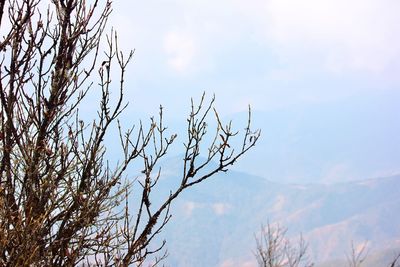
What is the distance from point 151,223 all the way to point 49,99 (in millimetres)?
2266

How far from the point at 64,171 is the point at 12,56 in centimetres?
155

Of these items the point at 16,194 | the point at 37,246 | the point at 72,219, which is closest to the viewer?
the point at 37,246

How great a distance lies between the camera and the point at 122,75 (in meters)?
6.50

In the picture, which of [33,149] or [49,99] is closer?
[33,149]

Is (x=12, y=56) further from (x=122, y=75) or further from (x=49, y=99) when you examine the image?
(x=122, y=75)

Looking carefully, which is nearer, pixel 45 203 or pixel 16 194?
pixel 45 203

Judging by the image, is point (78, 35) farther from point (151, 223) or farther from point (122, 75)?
point (151, 223)

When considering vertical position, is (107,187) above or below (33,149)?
below

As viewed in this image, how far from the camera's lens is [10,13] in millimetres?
6875

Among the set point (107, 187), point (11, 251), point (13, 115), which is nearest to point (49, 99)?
point (13, 115)

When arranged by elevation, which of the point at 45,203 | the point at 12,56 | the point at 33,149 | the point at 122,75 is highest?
the point at 12,56

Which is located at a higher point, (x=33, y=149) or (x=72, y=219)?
(x=33, y=149)

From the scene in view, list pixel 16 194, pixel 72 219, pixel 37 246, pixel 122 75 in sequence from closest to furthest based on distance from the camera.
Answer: pixel 37 246 → pixel 122 75 → pixel 72 219 → pixel 16 194

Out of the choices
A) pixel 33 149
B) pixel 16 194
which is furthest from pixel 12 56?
pixel 16 194
